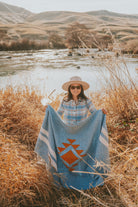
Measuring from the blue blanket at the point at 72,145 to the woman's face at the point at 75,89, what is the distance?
311 mm

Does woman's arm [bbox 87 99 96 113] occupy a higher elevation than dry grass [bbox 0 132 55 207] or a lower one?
higher

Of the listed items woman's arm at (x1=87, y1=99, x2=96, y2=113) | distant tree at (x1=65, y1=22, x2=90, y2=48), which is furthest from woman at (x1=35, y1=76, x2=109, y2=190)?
distant tree at (x1=65, y1=22, x2=90, y2=48)

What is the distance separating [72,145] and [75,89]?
0.60 m

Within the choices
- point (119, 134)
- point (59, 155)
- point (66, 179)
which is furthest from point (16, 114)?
point (119, 134)

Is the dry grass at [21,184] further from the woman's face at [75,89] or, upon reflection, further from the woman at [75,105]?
the woman's face at [75,89]

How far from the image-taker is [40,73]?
9625 mm

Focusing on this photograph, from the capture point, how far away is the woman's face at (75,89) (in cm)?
224

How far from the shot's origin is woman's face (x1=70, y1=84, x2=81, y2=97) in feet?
7.34

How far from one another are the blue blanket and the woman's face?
31cm

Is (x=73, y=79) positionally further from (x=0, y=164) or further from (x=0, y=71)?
(x=0, y=71)

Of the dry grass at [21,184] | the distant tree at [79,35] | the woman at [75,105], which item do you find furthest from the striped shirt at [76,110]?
the distant tree at [79,35]

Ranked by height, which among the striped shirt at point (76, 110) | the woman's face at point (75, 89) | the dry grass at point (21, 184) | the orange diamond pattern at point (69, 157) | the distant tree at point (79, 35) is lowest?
the dry grass at point (21, 184)

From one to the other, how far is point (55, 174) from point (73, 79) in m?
1.00

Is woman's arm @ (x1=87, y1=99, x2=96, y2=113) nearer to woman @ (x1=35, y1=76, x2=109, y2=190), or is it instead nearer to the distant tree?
woman @ (x1=35, y1=76, x2=109, y2=190)
